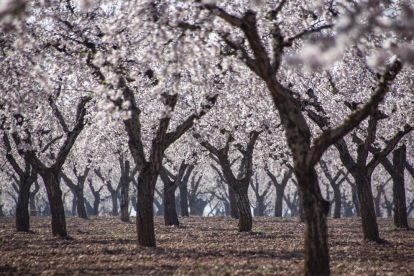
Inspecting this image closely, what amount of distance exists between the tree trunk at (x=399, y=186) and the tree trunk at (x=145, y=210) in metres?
14.3

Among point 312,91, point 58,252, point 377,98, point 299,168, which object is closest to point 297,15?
point 312,91

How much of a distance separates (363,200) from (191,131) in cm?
889

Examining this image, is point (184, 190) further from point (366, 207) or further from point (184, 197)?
point (366, 207)

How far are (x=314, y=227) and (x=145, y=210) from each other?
6.31 metres

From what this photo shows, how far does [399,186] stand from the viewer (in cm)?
2027

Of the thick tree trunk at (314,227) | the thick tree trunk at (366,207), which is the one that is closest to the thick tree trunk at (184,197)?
the thick tree trunk at (366,207)

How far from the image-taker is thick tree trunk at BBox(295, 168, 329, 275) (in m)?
7.09

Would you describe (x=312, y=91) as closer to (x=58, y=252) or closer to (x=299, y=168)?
(x=299, y=168)

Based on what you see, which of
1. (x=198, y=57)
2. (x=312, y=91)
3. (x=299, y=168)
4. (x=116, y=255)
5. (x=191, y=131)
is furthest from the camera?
(x=191, y=131)

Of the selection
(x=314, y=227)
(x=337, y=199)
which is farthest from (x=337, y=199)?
(x=314, y=227)

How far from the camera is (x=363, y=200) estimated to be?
13828mm

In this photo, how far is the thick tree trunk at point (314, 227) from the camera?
7094 mm

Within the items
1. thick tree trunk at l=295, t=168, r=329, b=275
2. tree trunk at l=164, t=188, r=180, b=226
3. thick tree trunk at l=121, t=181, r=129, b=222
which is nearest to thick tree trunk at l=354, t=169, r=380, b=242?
thick tree trunk at l=295, t=168, r=329, b=275

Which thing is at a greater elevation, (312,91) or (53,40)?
(53,40)
